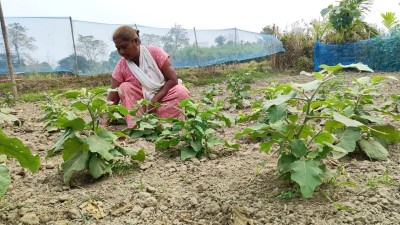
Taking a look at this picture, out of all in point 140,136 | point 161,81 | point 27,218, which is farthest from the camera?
point 161,81

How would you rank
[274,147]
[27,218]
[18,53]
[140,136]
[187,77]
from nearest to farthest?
[27,218] → [274,147] → [140,136] → [18,53] → [187,77]

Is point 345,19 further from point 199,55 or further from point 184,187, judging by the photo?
point 184,187

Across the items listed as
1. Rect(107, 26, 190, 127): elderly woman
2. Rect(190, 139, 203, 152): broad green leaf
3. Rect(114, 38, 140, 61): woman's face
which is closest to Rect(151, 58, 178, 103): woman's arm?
Rect(107, 26, 190, 127): elderly woman

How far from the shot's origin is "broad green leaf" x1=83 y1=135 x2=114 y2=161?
1.64 metres

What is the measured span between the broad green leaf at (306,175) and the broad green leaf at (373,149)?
0.66 meters

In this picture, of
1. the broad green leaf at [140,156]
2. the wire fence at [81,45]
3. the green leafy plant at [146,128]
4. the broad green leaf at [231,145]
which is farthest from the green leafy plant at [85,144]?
the wire fence at [81,45]

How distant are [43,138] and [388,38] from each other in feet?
32.6

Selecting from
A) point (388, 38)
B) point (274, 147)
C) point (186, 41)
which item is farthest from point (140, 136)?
point (388, 38)

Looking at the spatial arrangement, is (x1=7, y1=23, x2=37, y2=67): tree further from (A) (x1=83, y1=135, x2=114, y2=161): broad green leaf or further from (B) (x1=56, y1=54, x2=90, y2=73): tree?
(A) (x1=83, y1=135, x2=114, y2=161): broad green leaf

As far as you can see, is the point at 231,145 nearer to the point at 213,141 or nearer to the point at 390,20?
the point at 213,141

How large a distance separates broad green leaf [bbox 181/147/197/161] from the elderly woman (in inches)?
42.0

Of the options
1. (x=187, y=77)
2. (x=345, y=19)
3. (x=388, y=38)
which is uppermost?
(x=345, y=19)

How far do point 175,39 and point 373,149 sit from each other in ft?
29.2

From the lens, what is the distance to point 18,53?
7.74m
